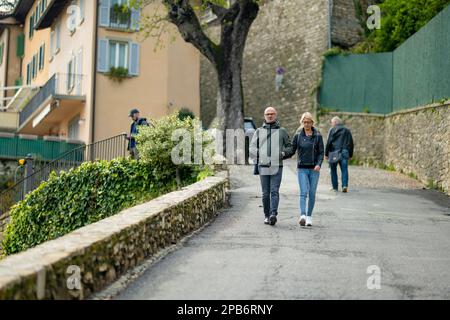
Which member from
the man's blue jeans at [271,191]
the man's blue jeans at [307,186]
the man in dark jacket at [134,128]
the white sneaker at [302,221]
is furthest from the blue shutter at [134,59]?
the white sneaker at [302,221]

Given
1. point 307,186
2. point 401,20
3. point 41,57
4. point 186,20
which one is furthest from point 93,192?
point 41,57

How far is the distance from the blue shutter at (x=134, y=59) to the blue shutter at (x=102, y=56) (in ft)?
3.41

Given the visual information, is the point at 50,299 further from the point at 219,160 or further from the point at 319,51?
the point at 319,51

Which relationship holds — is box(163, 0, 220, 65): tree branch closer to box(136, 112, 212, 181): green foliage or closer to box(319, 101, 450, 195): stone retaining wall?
box(319, 101, 450, 195): stone retaining wall

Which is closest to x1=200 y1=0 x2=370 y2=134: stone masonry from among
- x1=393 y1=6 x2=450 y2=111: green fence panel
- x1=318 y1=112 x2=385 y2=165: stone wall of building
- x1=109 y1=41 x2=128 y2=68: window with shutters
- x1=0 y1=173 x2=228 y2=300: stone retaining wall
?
x1=318 y1=112 x2=385 y2=165: stone wall of building

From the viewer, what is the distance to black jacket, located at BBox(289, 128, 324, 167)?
39.1 ft

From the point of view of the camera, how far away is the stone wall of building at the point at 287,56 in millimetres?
29656

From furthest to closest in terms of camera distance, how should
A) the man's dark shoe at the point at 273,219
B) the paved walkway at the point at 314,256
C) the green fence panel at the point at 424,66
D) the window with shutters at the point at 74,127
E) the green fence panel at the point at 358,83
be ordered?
the window with shutters at the point at 74,127 < the green fence panel at the point at 358,83 < the green fence panel at the point at 424,66 < the man's dark shoe at the point at 273,219 < the paved walkway at the point at 314,256

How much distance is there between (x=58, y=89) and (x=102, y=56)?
4171mm

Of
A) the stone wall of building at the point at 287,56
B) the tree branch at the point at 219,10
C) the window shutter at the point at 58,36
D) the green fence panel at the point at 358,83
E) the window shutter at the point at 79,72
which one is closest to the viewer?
the tree branch at the point at 219,10

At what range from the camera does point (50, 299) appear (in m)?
6.23

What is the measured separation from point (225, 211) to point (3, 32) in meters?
37.8

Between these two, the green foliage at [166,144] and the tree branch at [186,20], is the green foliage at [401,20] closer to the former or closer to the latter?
the tree branch at [186,20]

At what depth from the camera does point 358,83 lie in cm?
2673
